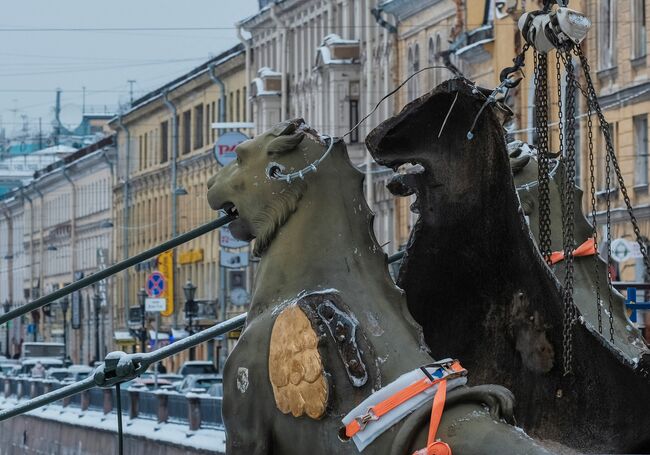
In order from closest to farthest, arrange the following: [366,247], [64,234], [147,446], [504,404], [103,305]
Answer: [504,404], [366,247], [147,446], [103,305], [64,234]

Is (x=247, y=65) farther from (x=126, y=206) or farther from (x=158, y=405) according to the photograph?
(x=158, y=405)

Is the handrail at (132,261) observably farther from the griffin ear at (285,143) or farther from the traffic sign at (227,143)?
the traffic sign at (227,143)

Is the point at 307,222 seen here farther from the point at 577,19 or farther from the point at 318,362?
the point at 577,19

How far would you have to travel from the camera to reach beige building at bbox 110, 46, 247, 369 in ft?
255

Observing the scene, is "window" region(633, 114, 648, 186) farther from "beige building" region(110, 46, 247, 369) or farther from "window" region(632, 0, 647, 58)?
"beige building" region(110, 46, 247, 369)

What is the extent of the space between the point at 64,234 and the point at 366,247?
99958mm

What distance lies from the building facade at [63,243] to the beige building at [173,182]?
1226 mm

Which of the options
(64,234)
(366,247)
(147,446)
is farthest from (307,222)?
(64,234)

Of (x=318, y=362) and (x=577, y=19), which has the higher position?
(x=577, y=19)

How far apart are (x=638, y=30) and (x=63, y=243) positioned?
7031 cm

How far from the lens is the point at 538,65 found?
6.85 m

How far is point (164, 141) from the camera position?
292ft

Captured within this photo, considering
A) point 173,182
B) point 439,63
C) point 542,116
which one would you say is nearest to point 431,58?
point 439,63

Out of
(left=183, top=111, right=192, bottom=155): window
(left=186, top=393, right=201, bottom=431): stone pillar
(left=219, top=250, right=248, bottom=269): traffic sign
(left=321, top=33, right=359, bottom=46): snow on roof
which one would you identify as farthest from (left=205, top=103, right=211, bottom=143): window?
(left=186, top=393, right=201, bottom=431): stone pillar
